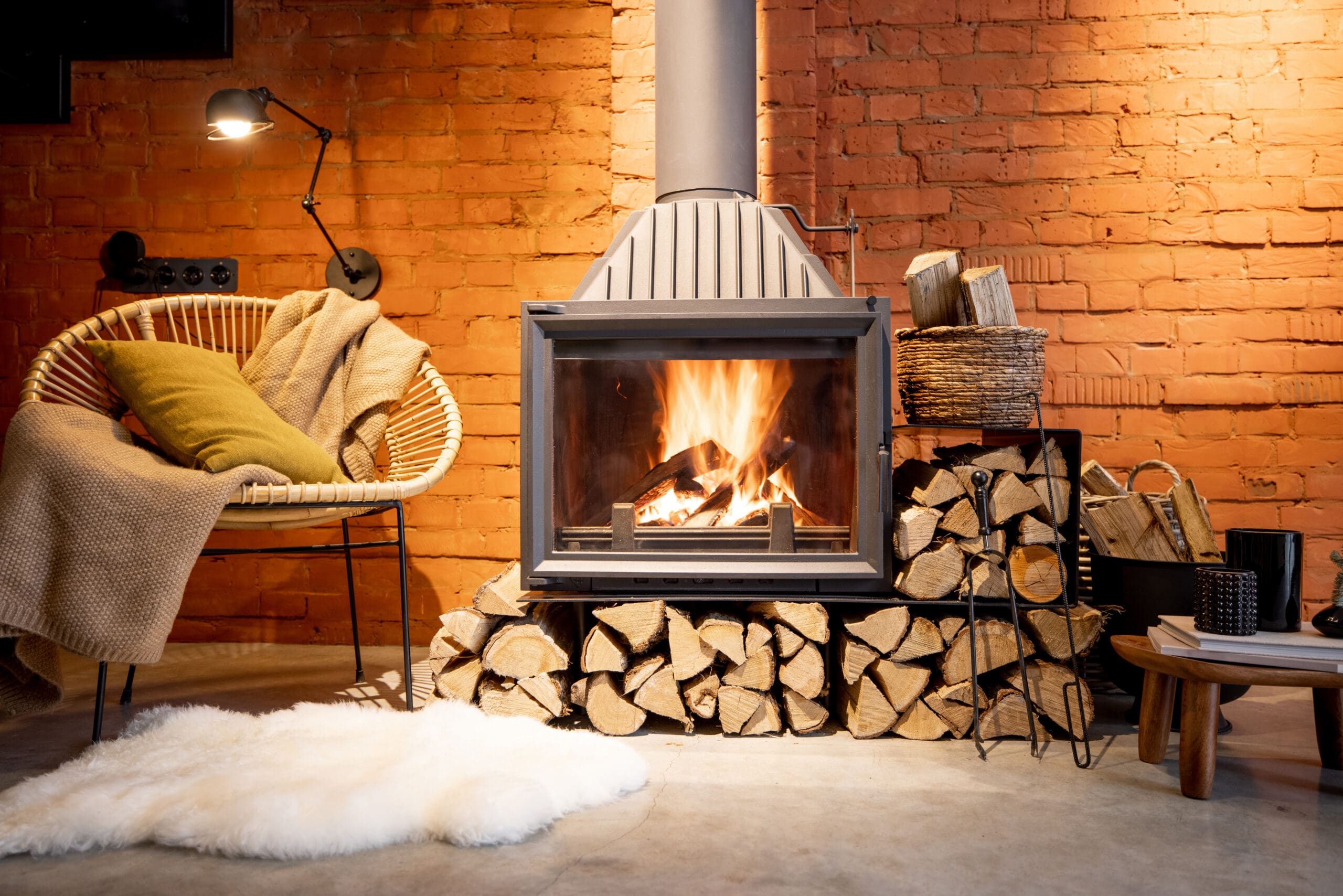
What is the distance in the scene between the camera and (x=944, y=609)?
1.71 metres

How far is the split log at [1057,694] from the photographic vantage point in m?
1.65

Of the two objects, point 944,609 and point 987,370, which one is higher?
point 987,370

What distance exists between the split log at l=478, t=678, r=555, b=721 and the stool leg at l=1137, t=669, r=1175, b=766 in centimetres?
104

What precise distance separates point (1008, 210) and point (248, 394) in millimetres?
1957

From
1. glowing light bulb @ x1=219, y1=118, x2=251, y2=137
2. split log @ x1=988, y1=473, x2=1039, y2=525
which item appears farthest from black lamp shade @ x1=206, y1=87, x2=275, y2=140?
split log @ x1=988, y1=473, x2=1039, y2=525

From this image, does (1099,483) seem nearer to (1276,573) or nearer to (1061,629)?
(1061,629)

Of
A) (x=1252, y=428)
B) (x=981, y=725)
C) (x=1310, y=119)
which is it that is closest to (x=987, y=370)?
(x=981, y=725)

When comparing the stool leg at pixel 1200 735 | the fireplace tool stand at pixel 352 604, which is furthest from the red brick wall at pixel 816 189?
the stool leg at pixel 1200 735

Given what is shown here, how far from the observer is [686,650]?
1689 millimetres

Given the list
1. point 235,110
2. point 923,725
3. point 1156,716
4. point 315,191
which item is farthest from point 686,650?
point 315,191

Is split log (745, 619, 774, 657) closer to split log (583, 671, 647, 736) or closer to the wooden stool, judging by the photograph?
split log (583, 671, 647, 736)

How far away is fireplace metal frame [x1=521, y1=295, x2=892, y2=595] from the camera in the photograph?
1.69 m

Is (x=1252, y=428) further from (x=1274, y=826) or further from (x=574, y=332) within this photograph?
(x=574, y=332)

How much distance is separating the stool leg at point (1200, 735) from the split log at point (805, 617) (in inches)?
23.1
